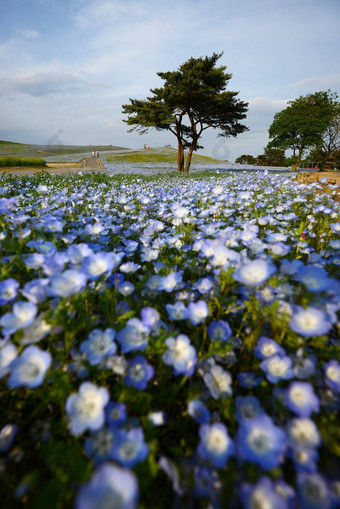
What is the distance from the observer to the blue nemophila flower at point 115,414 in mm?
925

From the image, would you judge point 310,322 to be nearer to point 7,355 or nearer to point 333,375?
point 333,375

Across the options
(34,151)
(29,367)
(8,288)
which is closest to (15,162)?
(8,288)

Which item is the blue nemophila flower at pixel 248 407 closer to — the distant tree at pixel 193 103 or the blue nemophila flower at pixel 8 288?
the blue nemophila flower at pixel 8 288

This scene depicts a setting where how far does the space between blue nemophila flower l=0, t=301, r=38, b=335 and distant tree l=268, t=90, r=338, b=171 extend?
3504cm

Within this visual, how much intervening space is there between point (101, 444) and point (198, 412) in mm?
402

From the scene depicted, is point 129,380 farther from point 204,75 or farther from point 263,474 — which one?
point 204,75

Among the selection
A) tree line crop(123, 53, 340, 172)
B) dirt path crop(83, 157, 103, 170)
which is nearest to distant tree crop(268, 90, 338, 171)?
tree line crop(123, 53, 340, 172)

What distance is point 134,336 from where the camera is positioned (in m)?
1.25

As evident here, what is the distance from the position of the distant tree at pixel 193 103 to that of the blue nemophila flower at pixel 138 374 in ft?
69.5

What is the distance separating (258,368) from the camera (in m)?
1.28

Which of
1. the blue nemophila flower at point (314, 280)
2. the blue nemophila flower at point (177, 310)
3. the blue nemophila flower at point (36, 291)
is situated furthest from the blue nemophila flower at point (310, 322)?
the blue nemophila flower at point (36, 291)

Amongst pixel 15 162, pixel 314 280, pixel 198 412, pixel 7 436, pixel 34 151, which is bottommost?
pixel 7 436

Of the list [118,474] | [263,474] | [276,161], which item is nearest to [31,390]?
[118,474]

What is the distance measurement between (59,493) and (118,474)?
0.89ft
